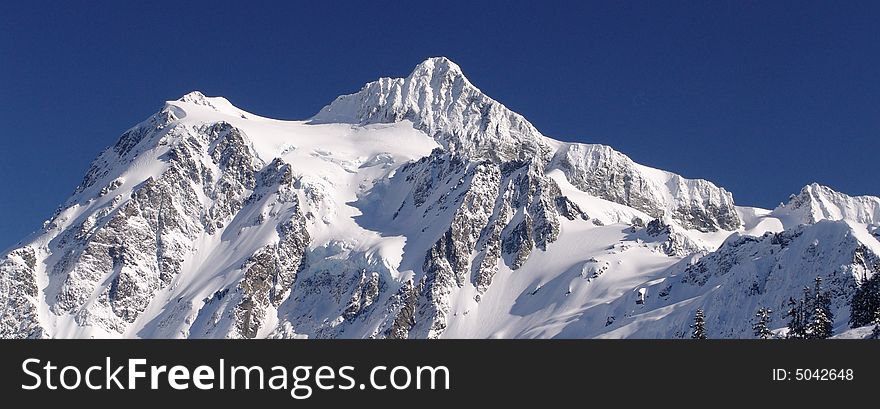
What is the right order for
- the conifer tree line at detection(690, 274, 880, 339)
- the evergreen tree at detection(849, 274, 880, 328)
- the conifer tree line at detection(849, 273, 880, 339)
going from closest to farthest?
the conifer tree line at detection(690, 274, 880, 339) → the conifer tree line at detection(849, 273, 880, 339) → the evergreen tree at detection(849, 274, 880, 328)

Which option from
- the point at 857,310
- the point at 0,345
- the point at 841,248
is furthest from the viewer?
the point at 841,248

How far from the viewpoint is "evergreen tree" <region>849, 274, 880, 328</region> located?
130413mm

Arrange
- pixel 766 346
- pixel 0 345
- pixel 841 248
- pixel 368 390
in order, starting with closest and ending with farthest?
pixel 368 390, pixel 0 345, pixel 766 346, pixel 841 248

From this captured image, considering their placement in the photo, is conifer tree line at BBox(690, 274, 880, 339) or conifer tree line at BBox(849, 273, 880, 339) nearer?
conifer tree line at BBox(690, 274, 880, 339)

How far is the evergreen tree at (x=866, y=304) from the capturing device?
130m

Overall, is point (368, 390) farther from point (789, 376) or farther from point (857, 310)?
point (857, 310)

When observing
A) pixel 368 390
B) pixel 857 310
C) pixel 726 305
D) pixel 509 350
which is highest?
pixel 726 305

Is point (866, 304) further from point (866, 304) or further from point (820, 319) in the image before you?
point (820, 319)

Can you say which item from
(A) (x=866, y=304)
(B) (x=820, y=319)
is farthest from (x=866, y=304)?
(B) (x=820, y=319)

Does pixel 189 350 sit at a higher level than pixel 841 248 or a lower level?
lower

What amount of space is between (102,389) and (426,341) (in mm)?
17347

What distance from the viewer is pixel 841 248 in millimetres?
196875

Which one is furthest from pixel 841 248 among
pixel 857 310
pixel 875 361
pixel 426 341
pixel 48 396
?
pixel 48 396

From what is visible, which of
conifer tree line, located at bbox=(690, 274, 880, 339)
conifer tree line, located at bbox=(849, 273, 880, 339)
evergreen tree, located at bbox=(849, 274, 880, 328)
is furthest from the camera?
evergreen tree, located at bbox=(849, 274, 880, 328)
